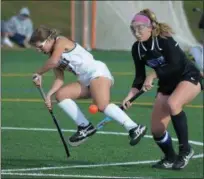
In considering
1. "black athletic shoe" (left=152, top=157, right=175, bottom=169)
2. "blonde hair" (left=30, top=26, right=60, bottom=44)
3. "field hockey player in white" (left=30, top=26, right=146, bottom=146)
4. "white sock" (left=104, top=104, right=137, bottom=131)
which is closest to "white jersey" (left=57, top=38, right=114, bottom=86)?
"field hockey player in white" (left=30, top=26, right=146, bottom=146)

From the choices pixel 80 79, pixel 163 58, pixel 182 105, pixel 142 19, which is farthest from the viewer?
pixel 80 79

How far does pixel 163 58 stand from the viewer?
10.0 meters

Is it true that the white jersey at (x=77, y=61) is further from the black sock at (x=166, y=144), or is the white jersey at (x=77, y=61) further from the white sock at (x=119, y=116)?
the black sock at (x=166, y=144)

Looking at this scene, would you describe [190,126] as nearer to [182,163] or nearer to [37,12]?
[182,163]

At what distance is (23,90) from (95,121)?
4602 millimetres

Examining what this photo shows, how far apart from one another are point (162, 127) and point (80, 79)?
1.22m

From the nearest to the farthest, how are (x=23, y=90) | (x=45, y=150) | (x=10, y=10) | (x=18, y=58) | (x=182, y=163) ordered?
(x=182, y=163), (x=45, y=150), (x=23, y=90), (x=18, y=58), (x=10, y=10)

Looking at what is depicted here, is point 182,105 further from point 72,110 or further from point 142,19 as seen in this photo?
point 72,110

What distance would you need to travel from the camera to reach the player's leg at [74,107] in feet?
34.6

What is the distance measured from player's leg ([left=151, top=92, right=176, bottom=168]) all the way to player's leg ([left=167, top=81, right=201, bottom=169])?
0.46 ft

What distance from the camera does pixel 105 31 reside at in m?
29.9

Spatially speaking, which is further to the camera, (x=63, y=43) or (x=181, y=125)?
(x=181, y=125)

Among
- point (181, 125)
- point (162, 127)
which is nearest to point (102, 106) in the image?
point (162, 127)

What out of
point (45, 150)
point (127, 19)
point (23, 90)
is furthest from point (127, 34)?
point (45, 150)
